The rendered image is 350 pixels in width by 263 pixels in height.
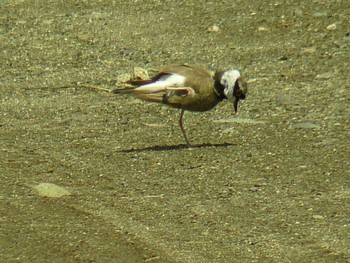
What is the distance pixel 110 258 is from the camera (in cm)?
585

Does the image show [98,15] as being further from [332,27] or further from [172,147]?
[172,147]

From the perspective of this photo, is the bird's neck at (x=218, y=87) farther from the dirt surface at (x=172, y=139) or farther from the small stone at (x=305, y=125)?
the small stone at (x=305, y=125)

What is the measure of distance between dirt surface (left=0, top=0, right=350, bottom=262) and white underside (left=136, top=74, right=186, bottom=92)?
0.42m

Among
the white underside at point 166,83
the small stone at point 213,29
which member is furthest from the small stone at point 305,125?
the small stone at point 213,29

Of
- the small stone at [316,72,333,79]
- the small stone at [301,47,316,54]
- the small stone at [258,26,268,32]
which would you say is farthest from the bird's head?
the small stone at [258,26,268,32]

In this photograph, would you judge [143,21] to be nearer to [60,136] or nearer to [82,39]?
[82,39]

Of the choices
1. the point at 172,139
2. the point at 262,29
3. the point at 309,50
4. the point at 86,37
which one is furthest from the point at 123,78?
the point at 262,29

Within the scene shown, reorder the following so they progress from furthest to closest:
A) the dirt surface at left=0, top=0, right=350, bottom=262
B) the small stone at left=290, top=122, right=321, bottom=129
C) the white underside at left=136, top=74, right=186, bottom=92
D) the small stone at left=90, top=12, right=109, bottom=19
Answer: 1. the small stone at left=90, top=12, right=109, bottom=19
2. the small stone at left=290, top=122, right=321, bottom=129
3. the white underside at left=136, top=74, right=186, bottom=92
4. the dirt surface at left=0, top=0, right=350, bottom=262

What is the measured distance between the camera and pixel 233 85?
8164 millimetres

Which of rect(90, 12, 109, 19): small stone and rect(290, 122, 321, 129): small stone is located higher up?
rect(90, 12, 109, 19): small stone

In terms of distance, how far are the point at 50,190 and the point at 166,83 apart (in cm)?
141

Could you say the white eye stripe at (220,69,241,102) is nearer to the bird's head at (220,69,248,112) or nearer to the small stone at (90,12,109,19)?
the bird's head at (220,69,248,112)

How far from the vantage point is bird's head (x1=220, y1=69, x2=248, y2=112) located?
813 centimetres

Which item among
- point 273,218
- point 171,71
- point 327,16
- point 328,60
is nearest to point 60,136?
point 171,71
